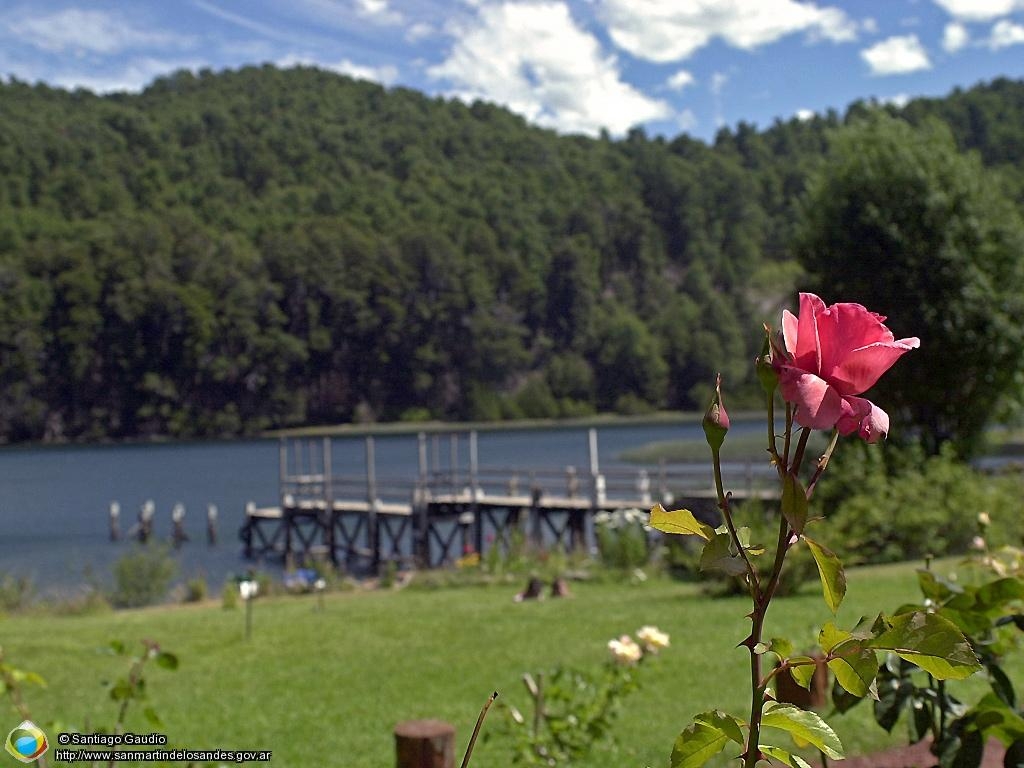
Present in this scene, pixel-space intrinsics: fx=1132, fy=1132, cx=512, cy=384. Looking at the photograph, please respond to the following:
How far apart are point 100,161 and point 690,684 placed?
Answer: 10934 centimetres

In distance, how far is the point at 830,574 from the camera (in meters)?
1.02

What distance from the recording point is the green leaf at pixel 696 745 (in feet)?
3.59

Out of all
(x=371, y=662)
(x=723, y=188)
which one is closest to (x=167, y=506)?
(x=371, y=662)

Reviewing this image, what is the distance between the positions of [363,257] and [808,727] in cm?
9663

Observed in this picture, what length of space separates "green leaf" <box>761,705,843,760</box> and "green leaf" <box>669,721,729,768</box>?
50mm

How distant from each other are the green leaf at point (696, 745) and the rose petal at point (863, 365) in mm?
370

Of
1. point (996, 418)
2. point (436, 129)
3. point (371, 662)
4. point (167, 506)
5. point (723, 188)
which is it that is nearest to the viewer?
point (371, 662)

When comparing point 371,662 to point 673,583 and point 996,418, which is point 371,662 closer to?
point 673,583

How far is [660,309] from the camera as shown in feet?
345

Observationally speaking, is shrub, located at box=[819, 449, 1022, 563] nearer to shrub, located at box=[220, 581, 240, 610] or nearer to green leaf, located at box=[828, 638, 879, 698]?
shrub, located at box=[220, 581, 240, 610]

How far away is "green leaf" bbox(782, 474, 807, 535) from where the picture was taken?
0.95 metres

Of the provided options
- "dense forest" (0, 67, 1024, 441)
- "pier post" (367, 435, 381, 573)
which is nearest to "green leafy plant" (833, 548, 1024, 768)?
"pier post" (367, 435, 381, 573)

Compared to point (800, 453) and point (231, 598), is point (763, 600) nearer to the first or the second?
point (800, 453)

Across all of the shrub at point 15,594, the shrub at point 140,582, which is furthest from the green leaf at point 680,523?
the shrub at point 140,582
